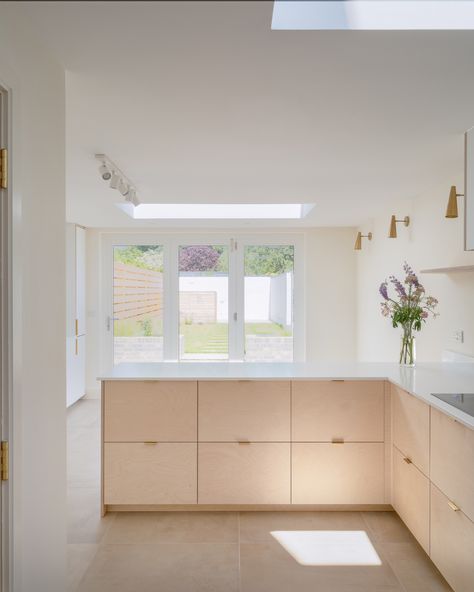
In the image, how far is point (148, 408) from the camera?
2.77 meters

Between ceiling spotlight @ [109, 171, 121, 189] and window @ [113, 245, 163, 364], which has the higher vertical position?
ceiling spotlight @ [109, 171, 121, 189]

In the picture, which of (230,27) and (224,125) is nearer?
(230,27)

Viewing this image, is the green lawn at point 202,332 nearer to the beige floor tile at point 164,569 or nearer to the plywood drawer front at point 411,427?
the plywood drawer front at point 411,427

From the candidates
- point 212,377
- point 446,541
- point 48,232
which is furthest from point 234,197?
point 446,541

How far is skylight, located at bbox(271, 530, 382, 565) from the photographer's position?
235 centimetres

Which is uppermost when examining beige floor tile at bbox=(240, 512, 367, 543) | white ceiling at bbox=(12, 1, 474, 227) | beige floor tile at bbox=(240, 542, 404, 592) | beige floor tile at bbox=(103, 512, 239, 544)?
white ceiling at bbox=(12, 1, 474, 227)

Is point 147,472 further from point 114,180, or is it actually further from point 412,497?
point 114,180

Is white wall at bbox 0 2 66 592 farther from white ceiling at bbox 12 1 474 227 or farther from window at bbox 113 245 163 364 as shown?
window at bbox 113 245 163 364

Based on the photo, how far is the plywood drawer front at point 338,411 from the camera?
2.80 metres

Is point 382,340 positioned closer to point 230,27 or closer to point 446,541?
point 446,541

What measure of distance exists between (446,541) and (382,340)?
9.97ft

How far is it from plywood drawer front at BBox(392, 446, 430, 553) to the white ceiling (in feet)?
5.99

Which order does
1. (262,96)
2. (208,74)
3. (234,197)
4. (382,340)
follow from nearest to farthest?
(208,74) → (262,96) → (234,197) → (382,340)

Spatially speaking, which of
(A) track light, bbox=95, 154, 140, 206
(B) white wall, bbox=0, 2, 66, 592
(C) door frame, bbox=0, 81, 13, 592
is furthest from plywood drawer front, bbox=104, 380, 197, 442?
(C) door frame, bbox=0, 81, 13, 592
